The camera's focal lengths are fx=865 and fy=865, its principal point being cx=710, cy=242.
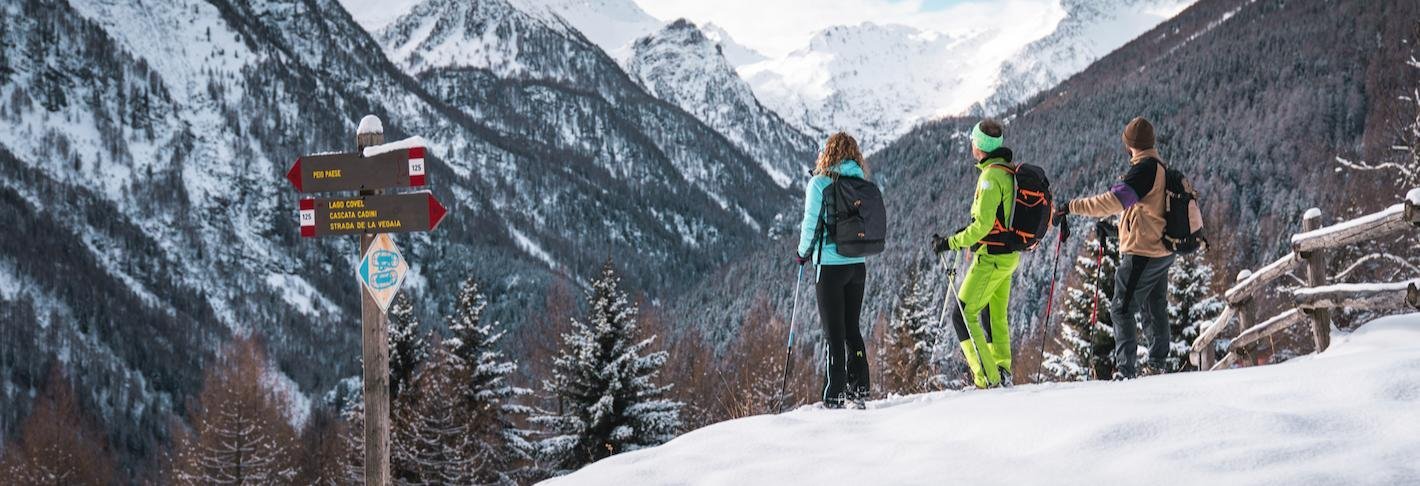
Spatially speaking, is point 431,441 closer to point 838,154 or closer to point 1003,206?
point 838,154

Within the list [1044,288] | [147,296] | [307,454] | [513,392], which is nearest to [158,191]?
[147,296]

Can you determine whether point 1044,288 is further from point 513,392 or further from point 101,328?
point 101,328

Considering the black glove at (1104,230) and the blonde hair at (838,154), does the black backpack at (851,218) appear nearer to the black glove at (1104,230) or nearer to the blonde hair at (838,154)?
the blonde hair at (838,154)

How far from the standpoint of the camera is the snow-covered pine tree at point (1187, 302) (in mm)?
13406

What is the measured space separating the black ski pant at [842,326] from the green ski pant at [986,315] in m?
0.83

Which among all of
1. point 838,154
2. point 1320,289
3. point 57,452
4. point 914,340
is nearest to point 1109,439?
point 838,154

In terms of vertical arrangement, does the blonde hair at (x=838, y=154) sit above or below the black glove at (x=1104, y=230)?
above

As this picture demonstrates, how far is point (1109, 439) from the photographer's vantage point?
3.73 m

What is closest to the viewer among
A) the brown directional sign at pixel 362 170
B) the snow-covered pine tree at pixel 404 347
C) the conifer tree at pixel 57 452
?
the brown directional sign at pixel 362 170

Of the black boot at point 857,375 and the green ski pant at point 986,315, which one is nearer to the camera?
the black boot at point 857,375

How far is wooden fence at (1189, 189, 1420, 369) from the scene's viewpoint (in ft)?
18.7

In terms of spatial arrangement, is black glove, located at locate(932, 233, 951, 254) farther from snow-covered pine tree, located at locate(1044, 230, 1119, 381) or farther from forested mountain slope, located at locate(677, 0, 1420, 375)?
forested mountain slope, located at locate(677, 0, 1420, 375)

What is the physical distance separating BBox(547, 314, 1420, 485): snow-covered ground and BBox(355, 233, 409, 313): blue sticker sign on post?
205 centimetres

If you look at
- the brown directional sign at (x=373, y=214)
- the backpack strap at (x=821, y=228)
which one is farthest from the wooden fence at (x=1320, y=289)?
the brown directional sign at (x=373, y=214)
